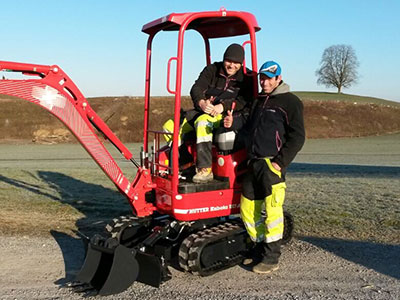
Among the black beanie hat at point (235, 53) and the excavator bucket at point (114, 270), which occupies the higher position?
the black beanie hat at point (235, 53)

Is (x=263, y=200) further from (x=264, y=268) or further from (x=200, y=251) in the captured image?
(x=200, y=251)

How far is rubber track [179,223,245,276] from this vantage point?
5559mm

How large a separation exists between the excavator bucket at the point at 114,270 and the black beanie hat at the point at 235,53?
2.62 meters

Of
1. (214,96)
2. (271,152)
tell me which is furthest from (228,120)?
(271,152)

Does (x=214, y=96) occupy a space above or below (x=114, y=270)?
above

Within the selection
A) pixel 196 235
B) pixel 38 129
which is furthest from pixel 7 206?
pixel 38 129

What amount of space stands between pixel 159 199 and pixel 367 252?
115 inches

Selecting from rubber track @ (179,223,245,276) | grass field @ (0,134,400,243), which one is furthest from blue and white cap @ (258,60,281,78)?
grass field @ (0,134,400,243)

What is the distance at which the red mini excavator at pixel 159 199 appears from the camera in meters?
5.37

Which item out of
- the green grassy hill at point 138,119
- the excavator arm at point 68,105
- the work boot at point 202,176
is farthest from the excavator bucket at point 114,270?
the green grassy hill at point 138,119

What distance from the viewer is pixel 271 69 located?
589cm

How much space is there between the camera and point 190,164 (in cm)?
657

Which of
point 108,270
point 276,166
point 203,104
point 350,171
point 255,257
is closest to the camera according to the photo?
point 108,270

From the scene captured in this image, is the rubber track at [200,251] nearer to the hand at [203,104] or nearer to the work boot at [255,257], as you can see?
the work boot at [255,257]
